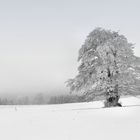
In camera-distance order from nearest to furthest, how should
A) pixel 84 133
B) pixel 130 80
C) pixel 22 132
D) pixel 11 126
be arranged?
pixel 84 133, pixel 22 132, pixel 11 126, pixel 130 80

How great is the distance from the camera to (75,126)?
11797 millimetres

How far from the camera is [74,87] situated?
72.5 feet

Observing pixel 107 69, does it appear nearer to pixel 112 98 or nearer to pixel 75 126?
pixel 112 98

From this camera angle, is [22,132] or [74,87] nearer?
[22,132]

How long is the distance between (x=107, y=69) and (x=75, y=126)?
9875 mm

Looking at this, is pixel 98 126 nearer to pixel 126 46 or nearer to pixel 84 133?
pixel 84 133

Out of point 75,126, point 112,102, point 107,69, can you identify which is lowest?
point 75,126

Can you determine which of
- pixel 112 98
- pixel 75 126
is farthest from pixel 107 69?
pixel 75 126

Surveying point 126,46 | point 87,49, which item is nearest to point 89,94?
point 87,49

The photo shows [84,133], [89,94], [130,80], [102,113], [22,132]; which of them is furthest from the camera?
[89,94]

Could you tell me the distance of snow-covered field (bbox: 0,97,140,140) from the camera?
10227 mm

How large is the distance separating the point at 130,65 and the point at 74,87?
6.62 m

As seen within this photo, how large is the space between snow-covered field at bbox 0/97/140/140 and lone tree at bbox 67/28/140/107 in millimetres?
5224

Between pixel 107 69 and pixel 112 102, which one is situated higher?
pixel 107 69
